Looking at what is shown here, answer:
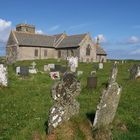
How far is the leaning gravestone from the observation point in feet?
33.8

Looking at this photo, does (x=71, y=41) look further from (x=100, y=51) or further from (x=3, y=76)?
(x=3, y=76)

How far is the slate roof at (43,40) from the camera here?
229 ft

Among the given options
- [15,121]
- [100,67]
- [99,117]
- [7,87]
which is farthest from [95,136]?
[100,67]

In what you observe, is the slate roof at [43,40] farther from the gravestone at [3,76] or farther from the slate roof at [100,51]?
the gravestone at [3,76]

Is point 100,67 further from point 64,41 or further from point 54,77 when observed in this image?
point 64,41

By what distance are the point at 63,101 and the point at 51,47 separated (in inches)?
2487

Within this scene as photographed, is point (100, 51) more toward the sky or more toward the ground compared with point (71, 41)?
more toward the ground

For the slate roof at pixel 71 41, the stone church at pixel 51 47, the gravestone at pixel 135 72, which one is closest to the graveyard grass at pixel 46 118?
the gravestone at pixel 135 72

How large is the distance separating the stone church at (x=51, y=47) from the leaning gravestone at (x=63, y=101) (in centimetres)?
5741

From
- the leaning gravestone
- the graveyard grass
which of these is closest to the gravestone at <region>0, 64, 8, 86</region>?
the graveyard grass

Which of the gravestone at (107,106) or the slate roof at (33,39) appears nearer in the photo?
the gravestone at (107,106)

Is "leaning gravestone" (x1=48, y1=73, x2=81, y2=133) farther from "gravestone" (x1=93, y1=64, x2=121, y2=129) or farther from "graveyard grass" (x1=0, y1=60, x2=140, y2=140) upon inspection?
"gravestone" (x1=93, y1=64, x2=121, y2=129)

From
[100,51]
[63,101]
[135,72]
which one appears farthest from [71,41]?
[63,101]

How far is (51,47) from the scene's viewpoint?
7325 cm
